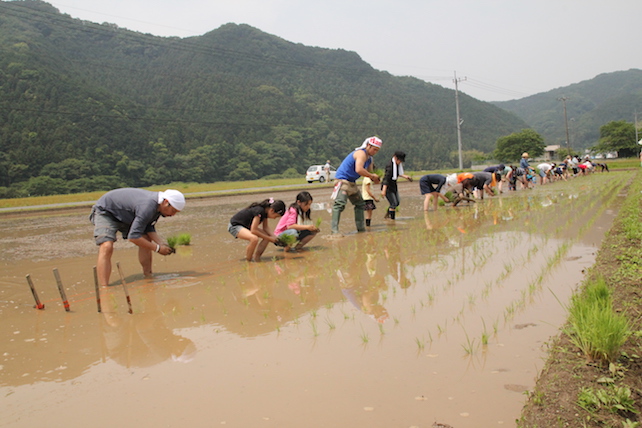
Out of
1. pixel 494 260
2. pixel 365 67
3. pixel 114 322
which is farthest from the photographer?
pixel 365 67

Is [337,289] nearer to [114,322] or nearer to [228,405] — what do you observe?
[114,322]

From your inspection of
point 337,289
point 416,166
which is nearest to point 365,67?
point 416,166

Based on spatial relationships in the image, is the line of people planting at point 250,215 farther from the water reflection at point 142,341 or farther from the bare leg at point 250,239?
the water reflection at point 142,341

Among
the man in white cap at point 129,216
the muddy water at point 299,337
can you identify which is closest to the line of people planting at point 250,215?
the man in white cap at point 129,216

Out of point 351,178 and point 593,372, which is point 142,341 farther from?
point 351,178

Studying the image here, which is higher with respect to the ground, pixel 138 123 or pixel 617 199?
pixel 138 123

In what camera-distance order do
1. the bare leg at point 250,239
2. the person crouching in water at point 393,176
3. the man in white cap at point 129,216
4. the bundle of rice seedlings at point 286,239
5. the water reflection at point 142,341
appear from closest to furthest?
1. the water reflection at point 142,341
2. the man in white cap at point 129,216
3. the bare leg at point 250,239
4. the bundle of rice seedlings at point 286,239
5. the person crouching in water at point 393,176

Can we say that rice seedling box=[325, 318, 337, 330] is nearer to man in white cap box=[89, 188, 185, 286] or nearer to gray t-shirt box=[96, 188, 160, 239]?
man in white cap box=[89, 188, 185, 286]

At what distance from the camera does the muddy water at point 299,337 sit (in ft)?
9.60

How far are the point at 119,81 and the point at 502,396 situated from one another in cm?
8070

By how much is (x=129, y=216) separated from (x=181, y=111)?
67.7m

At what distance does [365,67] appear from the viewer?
13162 centimetres

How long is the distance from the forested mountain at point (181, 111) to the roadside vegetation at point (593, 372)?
47970mm

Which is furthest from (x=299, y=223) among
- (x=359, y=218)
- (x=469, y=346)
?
(x=469, y=346)
